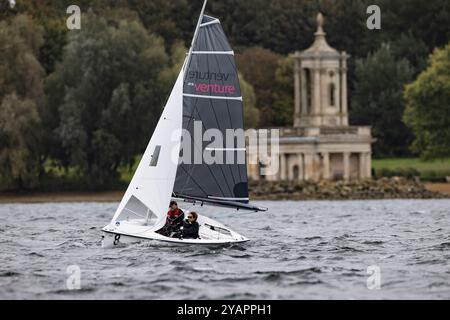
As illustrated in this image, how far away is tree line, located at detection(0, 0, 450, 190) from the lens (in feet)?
304

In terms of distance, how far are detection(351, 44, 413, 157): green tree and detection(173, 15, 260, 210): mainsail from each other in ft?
227

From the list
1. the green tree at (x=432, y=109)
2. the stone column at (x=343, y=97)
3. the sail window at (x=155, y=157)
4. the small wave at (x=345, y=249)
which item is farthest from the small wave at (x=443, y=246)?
the stone column at (x=343, y=97)

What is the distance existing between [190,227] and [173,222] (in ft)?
1.66

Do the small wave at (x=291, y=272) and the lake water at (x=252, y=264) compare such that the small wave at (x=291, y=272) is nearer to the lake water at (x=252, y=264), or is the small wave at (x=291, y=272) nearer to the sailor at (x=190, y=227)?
the lake water at (x=252, y=264)

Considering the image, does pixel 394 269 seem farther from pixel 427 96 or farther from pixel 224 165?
pixel 427 96

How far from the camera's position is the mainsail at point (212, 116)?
46.0 metres

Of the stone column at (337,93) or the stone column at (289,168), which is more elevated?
the stone column at (337,93)

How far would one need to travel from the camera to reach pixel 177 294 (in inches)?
1430

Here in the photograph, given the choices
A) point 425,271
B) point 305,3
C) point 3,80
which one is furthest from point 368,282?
point 305,3

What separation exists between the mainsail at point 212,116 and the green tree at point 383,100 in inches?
2726

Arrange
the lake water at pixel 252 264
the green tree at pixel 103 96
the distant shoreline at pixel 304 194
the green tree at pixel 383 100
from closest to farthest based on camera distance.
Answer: the lake water at pixel 252 264
the green tree at pixel 103 96
the distant shoreline at pixel 304 194
the green tree at pixel 383 100

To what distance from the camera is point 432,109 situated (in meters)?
106

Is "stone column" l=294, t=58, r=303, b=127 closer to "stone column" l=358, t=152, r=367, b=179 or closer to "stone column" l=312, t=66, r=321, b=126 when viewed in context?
"stone column" l=312, t=66, r=321, b=126
